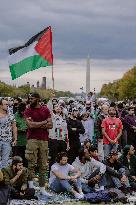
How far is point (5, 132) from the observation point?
1198cm

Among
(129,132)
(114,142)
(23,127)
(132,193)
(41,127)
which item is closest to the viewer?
(41,127)

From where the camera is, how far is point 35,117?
37.1 ft

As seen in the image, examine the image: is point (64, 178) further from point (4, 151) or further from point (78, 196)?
point (4, 151)

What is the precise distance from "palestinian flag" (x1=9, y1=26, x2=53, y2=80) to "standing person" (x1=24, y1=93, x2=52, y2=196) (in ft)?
5.17

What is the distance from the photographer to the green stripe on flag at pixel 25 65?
1274 centimetres

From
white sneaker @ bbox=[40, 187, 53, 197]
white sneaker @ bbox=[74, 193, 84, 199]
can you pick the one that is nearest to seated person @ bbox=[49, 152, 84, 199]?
white sneaker @ bbox=[74, 193, 84, 199]

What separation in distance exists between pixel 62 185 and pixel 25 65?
273 centimetres

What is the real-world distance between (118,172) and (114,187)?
1.26ft

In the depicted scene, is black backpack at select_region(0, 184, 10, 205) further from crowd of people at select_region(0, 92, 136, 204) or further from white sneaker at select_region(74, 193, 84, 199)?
white sneaker at select_region(74, 193, 84, 199)

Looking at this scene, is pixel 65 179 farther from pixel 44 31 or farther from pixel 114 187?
pixel 44 31

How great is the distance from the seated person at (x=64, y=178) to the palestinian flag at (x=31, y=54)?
209 centimetres

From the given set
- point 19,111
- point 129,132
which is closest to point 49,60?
point 19,111

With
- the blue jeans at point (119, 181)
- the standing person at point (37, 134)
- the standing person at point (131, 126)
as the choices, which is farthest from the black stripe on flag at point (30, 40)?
the standing person at point (131, 126)

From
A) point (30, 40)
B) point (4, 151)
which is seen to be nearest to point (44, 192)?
point (4, 151)
